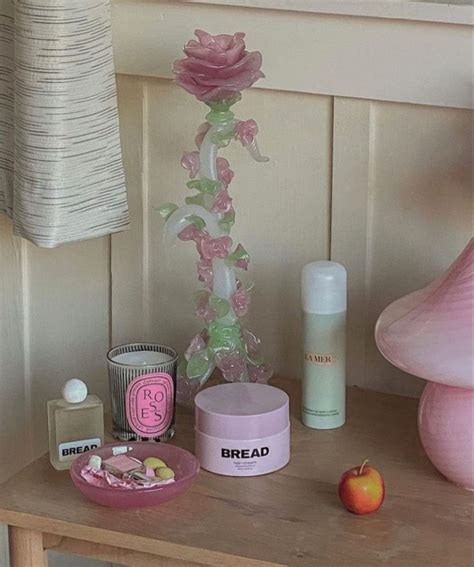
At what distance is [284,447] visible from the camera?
122 centimetres

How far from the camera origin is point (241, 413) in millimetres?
1207

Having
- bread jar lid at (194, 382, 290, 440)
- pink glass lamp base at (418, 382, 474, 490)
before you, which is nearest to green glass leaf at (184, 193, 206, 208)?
bread jar lid at (194, 382, 290, 440)

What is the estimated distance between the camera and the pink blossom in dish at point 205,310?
1.35 metres

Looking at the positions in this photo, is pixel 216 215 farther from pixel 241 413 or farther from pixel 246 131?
pixel 241 413

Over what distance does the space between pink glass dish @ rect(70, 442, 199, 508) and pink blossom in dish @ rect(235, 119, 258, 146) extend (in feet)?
1.12

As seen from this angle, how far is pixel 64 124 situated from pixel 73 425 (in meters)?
0.33

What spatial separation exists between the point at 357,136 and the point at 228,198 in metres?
0.17

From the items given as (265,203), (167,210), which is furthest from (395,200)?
(167,210)

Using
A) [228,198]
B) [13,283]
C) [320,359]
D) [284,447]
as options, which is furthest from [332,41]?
[13,283]

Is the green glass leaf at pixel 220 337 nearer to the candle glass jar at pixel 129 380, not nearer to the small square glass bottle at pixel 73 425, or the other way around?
the candle glass jar at pixel 129 380

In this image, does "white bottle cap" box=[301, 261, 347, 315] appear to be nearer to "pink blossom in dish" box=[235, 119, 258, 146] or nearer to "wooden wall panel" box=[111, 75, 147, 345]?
"pink blossom in dish" box=[235, 119, 258, 146]

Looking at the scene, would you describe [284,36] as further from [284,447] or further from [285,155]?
[284,447]

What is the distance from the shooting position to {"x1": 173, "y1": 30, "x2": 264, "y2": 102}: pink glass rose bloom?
126 centimetres

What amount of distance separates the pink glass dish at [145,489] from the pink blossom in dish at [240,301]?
20 centimetres
